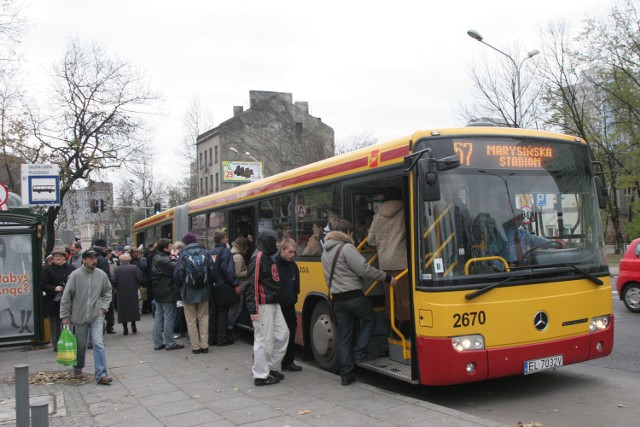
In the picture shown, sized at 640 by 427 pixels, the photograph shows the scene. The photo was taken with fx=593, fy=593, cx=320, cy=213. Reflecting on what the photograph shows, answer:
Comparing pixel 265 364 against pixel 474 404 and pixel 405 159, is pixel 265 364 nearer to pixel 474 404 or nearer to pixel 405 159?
pixel 474 404

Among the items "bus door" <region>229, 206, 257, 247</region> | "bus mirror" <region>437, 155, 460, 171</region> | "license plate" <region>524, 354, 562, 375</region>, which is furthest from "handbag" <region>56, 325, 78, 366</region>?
"license plate" <region>524, 354, 562, 375</region>

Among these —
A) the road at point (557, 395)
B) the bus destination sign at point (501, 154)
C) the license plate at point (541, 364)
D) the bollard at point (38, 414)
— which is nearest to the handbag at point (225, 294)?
the road at point (557, 395)

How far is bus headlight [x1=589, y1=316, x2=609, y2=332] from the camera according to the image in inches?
254

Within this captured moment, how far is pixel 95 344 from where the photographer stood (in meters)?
7.62

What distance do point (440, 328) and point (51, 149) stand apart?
2506cm

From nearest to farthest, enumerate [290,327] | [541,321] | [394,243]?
1. [541,321]
2. [394,243]
3. [290,327]

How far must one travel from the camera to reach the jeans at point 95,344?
756cm

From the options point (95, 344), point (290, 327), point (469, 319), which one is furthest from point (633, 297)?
point (95, 344)

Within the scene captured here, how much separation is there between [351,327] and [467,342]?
5.41 feet

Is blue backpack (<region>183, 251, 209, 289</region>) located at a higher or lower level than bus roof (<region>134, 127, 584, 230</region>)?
lower

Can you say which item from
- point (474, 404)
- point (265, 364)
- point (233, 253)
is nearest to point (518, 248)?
point (474, 404)

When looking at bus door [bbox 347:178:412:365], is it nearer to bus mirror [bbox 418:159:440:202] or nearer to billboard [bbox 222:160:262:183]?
bus mirror [bbox 418:159:440:202]

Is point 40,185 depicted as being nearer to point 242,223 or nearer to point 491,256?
point 242,223

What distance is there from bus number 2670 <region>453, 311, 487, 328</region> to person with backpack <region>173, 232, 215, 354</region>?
189 inches
